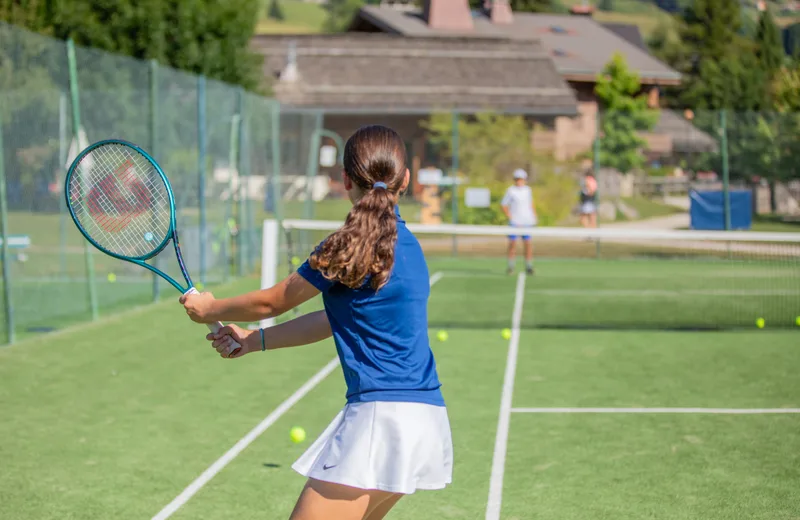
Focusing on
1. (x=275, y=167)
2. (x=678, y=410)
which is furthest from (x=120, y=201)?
(x=275, y=167)

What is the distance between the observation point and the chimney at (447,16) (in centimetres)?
5269

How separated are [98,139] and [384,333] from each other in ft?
35.6

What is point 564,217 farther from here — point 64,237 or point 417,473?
Answer: point 417,473

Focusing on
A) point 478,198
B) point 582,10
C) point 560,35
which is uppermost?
point 582,10

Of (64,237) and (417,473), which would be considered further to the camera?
(64,237)

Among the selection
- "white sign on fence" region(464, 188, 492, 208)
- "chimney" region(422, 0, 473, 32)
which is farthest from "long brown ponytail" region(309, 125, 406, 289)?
"chimney" region(422, 0, 473, 32)

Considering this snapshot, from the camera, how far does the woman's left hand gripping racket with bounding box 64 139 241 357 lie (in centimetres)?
486

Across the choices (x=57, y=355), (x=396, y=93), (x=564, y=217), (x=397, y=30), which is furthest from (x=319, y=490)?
(x=397, y=30)

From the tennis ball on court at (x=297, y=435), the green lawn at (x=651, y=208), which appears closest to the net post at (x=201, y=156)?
the tennis ball on court at (x=297, y=435)

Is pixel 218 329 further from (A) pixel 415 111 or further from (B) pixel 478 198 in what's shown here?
(A) pixel 415 111

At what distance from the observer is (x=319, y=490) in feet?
11.6

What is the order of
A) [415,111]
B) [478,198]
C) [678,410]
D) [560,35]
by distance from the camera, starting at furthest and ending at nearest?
[560,35], [415,111], [478,198], [678,410]

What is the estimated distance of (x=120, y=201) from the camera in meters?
5.82

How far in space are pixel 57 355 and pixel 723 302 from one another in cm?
910
